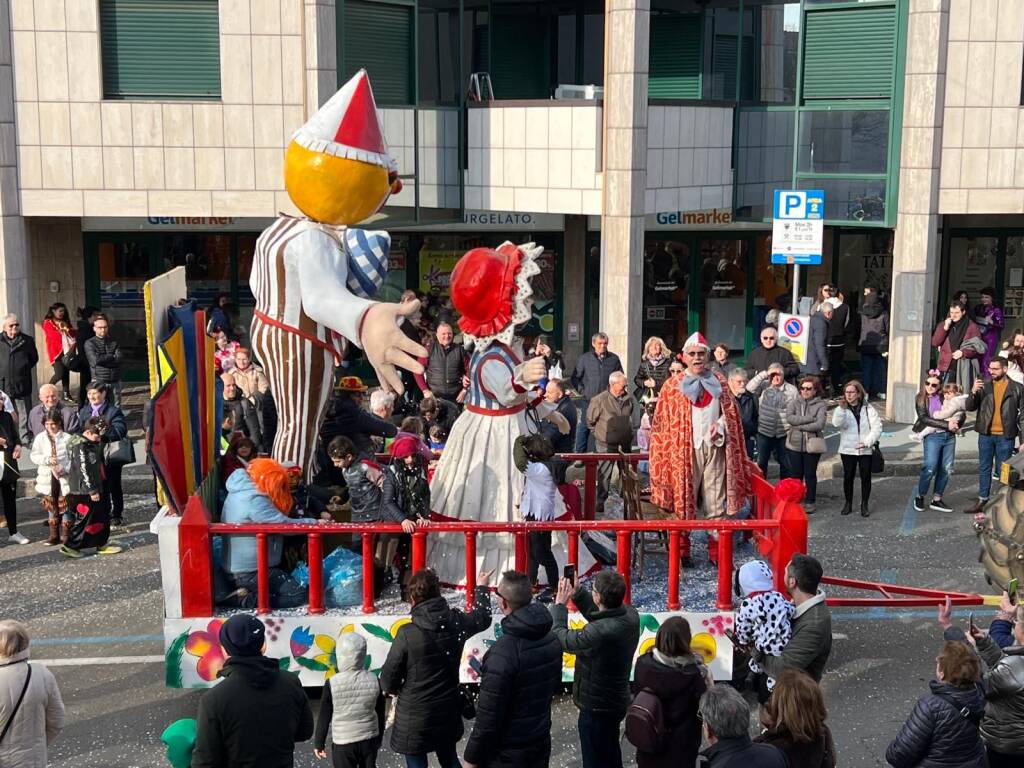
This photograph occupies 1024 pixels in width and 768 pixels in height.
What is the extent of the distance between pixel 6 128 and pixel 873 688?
39.4 feet

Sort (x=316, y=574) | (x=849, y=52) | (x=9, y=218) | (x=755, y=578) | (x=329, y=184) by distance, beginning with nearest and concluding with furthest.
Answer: (x=755, y=578) < (x=316, y=574) < (x=329, y=184) < (x=9, y=218) < (x=849, y=52)

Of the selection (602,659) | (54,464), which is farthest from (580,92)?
(602,659)

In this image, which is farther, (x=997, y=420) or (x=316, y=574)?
(x=997, y=420)

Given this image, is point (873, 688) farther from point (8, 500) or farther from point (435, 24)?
point (435, 24)

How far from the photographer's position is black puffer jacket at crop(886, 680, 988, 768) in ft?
19.4

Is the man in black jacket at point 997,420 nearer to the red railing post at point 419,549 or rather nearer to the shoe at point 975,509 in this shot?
the shoe at point 975,509

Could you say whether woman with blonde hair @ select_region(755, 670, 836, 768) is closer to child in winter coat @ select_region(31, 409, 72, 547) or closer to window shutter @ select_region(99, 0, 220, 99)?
child in winter coat @ select_region(31, 409, 72, 547)

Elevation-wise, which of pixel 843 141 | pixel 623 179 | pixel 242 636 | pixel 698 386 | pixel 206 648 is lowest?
pixel 206 648

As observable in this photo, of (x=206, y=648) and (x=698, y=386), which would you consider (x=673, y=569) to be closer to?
(x=698, y=386)

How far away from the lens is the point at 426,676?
6.48 metres

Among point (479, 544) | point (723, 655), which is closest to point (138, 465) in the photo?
point (479, 544)

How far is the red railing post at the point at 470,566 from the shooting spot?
8.17 m

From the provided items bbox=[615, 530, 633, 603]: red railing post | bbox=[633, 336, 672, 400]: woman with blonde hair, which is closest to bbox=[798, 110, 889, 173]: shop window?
bbox=[633, 336, 672, 400]: woman with blonde hair

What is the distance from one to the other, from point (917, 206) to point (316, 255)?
10140 mm
